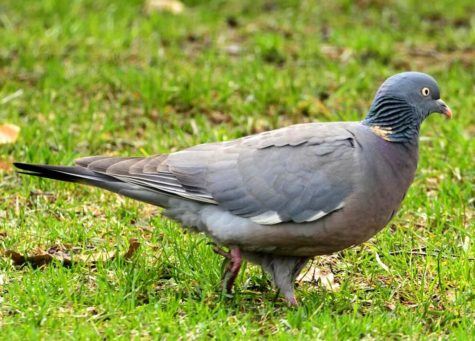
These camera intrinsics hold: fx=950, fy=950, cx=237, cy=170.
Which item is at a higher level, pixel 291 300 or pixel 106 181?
pixel 106 181

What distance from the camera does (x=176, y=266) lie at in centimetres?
498

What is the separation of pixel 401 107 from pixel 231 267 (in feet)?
3.96

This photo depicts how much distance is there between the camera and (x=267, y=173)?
471 cm

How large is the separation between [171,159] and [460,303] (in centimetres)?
163

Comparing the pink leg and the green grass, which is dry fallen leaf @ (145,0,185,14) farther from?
the pink leg

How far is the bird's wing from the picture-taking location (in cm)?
461

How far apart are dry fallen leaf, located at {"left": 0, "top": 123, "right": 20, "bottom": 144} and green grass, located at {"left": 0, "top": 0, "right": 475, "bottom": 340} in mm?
75

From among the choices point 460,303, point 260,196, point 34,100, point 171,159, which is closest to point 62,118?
point 34,100

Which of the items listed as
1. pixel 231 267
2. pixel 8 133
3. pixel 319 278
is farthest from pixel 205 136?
pixel 231 267

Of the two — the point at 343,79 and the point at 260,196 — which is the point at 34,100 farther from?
the point at 260,196

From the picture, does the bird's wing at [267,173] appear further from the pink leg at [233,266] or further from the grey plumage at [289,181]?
the pink leg at [233,266]

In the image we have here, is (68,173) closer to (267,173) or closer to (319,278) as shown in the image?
(267,173)

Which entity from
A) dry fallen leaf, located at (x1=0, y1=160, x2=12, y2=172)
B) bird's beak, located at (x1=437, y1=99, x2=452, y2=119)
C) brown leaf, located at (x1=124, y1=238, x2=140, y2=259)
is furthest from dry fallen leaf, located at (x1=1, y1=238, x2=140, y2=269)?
bird's beak, located at (x1=437, y1=99, x2=452, y2=119)

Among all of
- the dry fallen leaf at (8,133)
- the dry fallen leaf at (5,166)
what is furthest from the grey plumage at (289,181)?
the dry fallen leaf at (8,133)
